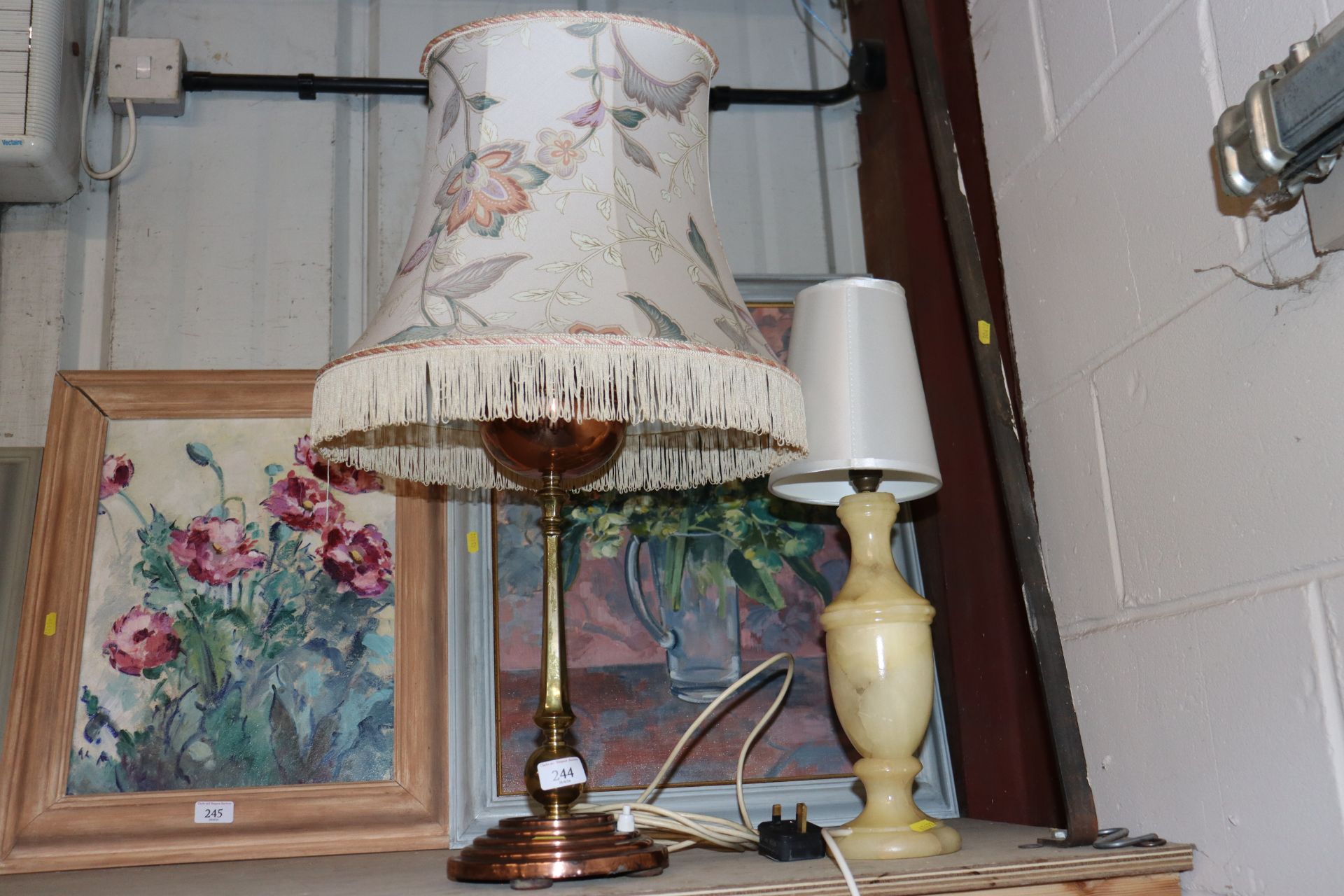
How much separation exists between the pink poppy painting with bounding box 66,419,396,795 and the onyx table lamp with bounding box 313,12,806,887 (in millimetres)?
257

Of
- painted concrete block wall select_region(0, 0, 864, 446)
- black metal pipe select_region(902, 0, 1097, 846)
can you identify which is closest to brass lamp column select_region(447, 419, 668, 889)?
black metal pipe select_region(902, 0, 1097, 846)

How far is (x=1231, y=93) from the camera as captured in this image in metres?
0.82

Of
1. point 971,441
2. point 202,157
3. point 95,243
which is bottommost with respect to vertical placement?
point 971,441

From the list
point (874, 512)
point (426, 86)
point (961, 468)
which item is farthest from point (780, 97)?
point (874, 512)

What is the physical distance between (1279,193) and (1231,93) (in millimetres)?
129

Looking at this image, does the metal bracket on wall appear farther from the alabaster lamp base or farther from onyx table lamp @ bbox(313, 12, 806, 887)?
the alabaster lamp base

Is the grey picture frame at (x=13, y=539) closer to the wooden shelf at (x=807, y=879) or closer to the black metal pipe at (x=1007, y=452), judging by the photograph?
the wooden shelf at (x=807, y=879)

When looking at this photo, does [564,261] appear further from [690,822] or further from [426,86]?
[426,86]

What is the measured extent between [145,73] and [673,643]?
3.14 feet

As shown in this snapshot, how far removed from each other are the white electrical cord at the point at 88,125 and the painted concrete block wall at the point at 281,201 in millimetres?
14

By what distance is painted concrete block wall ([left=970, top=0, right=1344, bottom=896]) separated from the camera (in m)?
0.75

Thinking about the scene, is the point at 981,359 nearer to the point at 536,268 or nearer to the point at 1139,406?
the point at 1139,406

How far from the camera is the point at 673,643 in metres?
1.25

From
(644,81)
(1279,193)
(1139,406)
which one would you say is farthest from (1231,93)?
(644,81)
